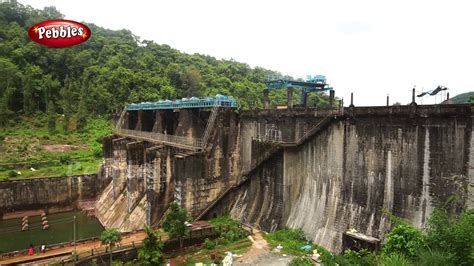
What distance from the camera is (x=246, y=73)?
8925 centimetres

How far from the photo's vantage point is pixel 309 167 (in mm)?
21938

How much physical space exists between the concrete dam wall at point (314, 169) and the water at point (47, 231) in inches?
91.7

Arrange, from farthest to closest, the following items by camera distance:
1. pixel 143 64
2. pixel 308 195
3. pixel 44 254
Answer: pixel 143 64 < pixel 308 195 < pixel 44 254

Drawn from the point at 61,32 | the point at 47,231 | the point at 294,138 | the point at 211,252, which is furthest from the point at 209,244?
the point at 47,231

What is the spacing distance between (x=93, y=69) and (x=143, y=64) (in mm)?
9740

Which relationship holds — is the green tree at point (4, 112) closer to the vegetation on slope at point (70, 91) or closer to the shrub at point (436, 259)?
the vegetation on slope at point (70, 91)

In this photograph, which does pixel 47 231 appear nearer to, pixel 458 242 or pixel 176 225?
pixel 176 225

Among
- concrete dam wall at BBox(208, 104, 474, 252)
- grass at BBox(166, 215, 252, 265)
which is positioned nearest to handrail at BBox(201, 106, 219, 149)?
concrete dam wall at BBox(208, 104, 474, 252)

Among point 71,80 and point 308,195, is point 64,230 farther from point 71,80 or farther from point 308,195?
point 71,80

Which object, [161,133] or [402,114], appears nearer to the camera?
[402,114]

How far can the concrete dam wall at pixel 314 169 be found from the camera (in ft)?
50.2

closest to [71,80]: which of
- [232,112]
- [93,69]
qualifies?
[93,69]

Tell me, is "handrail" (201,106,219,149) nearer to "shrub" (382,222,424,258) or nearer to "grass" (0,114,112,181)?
"shrub" (382,222,424,258)

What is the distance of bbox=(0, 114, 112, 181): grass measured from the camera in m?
40.3
